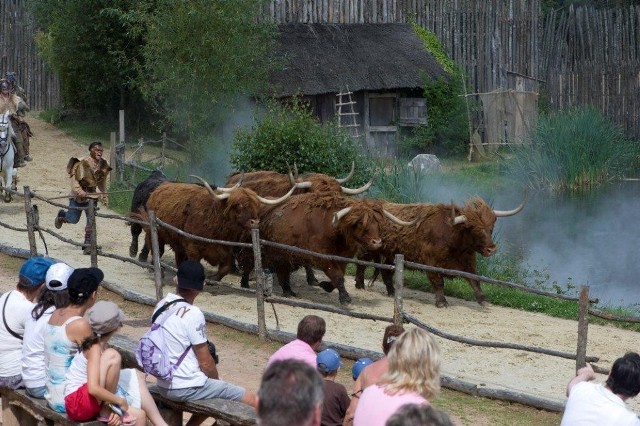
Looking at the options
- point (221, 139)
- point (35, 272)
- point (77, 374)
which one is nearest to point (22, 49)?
point (221, 139)

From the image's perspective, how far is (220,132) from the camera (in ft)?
83.2

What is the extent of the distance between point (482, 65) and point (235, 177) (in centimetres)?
1798

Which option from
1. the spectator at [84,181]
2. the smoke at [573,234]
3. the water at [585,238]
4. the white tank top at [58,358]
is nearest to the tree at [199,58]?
the smoke at [573,234]

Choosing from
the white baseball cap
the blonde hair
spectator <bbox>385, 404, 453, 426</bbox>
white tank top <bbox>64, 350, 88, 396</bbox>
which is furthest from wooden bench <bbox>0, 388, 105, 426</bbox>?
spectator <bbox>385, 404, 453, 426</bbox>

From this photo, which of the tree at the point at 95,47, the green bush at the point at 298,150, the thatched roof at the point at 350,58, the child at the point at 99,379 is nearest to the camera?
the child at the point at 99,379

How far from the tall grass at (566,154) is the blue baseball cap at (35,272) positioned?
19.6 m

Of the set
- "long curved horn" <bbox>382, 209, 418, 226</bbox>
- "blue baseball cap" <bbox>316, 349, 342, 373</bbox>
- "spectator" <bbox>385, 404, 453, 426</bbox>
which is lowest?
"blue baseball cap" <bbox>316, 349, 342, 373</bbox>

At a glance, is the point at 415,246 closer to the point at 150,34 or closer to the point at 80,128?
the point at 150,34

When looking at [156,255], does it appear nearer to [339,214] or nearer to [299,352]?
[339,214]

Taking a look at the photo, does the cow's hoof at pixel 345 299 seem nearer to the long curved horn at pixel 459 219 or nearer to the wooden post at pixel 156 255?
the long curved horn at pixel 459 219

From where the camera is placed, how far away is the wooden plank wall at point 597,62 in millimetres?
32844

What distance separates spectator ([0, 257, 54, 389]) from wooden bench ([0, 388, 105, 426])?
13cm

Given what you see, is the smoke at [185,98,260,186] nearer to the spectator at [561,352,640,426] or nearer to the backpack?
Result: the backpack

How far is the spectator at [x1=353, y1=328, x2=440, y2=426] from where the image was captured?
5.91 meters
